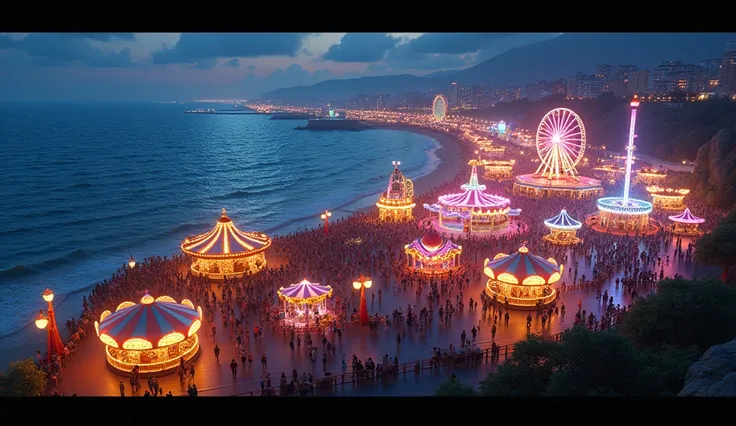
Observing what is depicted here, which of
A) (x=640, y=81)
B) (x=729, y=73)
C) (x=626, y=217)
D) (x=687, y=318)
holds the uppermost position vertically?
(x=640, y=81)

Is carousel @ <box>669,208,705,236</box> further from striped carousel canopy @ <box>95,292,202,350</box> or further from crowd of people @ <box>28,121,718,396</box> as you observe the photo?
striped carousel canopy @ <box>95,292,202,350</box>

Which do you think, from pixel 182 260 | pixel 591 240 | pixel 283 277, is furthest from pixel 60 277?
pixel 591 240

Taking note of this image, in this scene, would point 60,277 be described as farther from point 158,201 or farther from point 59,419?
point 59,419

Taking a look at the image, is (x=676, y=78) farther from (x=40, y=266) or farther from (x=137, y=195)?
(x=40, y=266)

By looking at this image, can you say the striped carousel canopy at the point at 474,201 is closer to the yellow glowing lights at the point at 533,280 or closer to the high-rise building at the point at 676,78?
the yellow glowing lights at the point at 533,280

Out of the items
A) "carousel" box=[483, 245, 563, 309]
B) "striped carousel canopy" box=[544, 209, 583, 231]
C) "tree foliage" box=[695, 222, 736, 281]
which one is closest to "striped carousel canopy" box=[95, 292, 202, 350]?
"carousel" box=[483, 245, 563, 309]

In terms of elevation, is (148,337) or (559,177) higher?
(559,177)

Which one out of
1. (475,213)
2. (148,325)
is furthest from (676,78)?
(148,325)
